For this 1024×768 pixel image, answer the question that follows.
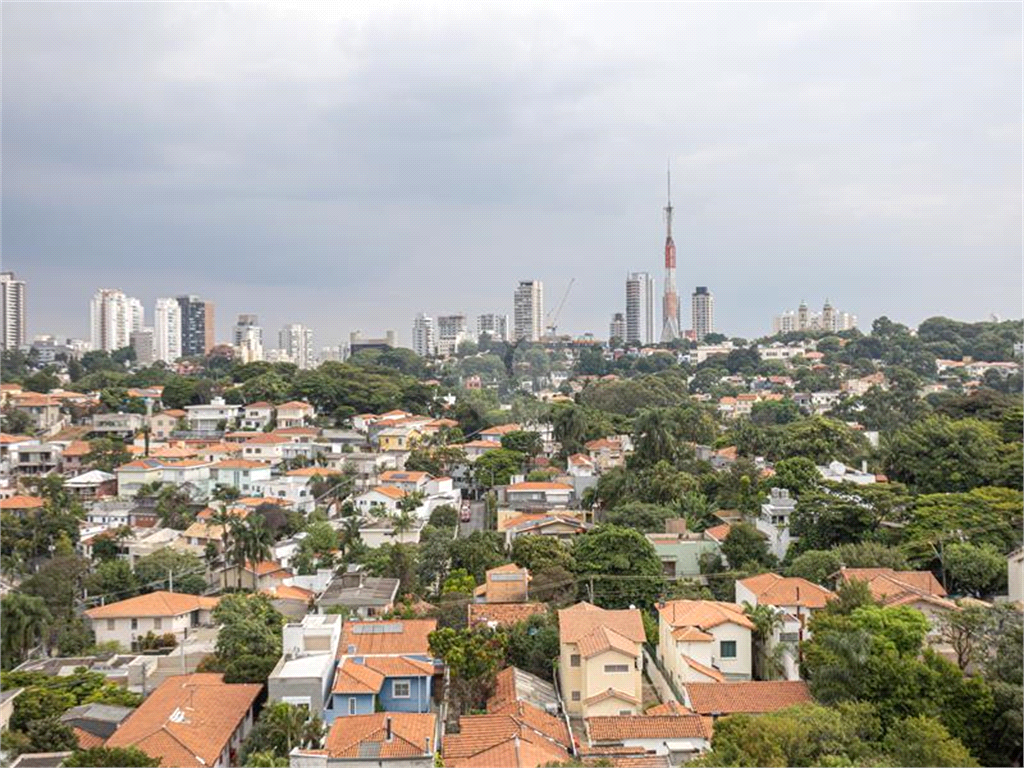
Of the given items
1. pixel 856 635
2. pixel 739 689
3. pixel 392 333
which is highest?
pixel 392 333

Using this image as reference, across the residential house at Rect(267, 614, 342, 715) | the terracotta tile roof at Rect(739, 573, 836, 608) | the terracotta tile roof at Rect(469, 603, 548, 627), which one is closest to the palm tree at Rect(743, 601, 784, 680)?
the terracotta tile roof at Rect(739, 573, 836, 608)

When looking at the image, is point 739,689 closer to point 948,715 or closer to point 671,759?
point 671,759

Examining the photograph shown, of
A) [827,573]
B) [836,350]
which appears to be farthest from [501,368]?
[827,573]

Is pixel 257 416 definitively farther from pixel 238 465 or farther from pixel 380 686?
pixel 380 686

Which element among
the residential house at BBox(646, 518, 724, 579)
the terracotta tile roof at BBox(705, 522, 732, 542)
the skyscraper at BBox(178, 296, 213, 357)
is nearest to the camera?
the residential house at BBox(646, 518, 724, 579)

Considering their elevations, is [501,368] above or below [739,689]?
above

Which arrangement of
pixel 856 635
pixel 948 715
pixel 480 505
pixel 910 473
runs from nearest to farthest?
1. pixel 948 715
2. pixel 856 635
3. pixel 910 473
4. pixel 480 505

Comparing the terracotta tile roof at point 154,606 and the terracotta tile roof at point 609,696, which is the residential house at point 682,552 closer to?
the terracotta tile roof at point 609,696

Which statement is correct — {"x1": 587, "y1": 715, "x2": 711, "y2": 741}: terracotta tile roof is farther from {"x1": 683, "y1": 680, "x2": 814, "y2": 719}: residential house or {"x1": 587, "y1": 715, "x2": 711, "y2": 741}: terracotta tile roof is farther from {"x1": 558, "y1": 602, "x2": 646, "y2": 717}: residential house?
{"x1": 558, "y1": 602, "x2": 646, "y2": 717}: residential house
